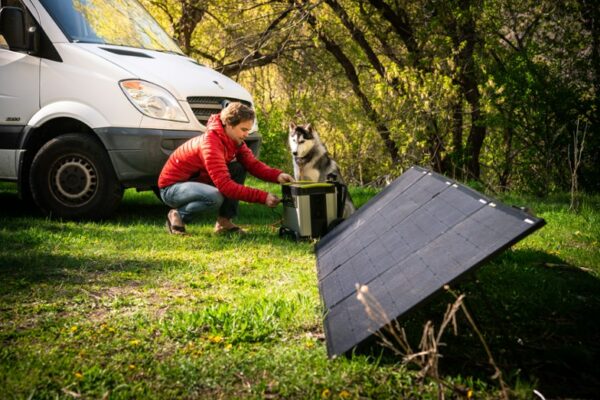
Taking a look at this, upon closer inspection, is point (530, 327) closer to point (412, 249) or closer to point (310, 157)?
point (412, 249)

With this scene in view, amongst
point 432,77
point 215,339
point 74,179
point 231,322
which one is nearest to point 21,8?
point 74,179

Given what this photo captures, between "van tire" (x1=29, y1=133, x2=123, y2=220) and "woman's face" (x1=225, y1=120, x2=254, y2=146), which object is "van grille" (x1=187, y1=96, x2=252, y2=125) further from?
"van tire" (x1=29, y1=133, x2=123, y2=220)

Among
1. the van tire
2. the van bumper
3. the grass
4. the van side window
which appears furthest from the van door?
the grass

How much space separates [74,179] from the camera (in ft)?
Result: 21.6

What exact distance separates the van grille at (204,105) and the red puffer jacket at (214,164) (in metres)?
0.63

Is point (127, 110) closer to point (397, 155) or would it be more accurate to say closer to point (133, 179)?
point (133, 179)

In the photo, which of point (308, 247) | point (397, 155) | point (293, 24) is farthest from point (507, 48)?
point (308, 247)

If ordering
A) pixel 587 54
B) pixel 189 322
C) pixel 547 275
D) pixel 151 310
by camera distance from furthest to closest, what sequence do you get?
pixel 587 54
pixel 547 275
pixel 151 310
pixel 189 322

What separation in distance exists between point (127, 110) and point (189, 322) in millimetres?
3447

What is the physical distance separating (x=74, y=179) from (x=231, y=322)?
3770 mm

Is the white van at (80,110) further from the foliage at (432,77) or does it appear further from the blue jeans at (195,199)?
the foliage at (432,77)

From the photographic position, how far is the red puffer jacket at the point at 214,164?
226 inches

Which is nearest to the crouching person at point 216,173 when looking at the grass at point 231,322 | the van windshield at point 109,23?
the grass at point 231,322

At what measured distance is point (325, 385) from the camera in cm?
272
